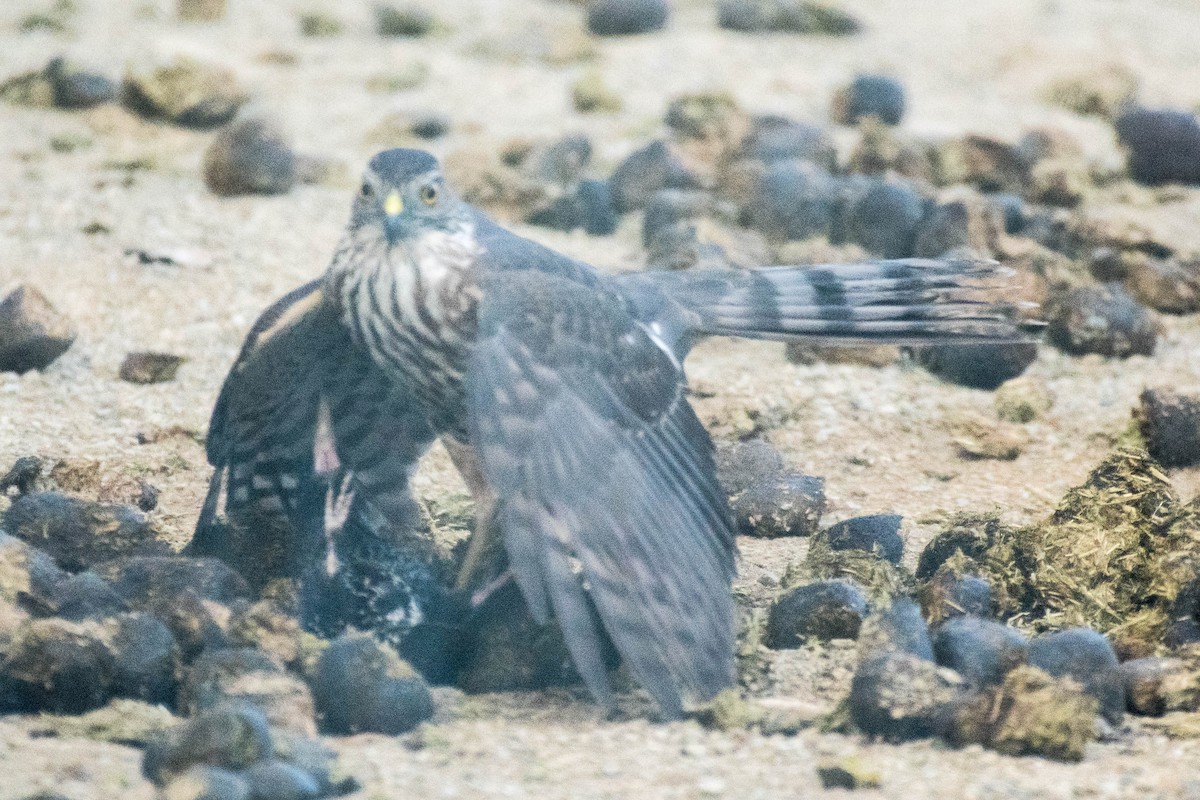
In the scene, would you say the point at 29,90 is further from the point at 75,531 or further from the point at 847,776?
the point at 847,776

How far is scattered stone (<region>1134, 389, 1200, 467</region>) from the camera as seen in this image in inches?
195

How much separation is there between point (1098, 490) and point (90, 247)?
146 inches

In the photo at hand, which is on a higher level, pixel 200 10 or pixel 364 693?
pixel 200 10

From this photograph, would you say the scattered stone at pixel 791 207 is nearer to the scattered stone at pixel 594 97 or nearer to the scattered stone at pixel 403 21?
the scattered stone at pixel 594 97

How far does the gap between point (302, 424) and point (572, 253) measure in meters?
2.21

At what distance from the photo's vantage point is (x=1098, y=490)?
13.5ft

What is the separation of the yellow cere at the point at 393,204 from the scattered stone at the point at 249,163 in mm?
2710

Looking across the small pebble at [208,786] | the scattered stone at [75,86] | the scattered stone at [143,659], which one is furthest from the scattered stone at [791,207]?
the small pebble at [208,786]

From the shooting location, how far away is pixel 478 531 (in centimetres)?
423

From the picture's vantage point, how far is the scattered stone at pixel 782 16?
30.1 ft

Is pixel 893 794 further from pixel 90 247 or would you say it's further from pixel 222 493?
pixel 90 247

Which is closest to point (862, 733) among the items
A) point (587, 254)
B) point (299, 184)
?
point (587, 254)

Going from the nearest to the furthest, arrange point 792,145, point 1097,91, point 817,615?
point 817,615 < point 792,145 < point 1097,91

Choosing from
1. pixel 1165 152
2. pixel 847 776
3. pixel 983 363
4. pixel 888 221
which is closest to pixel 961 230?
pixel 888 221
